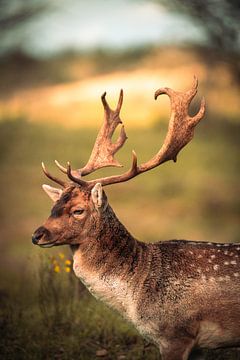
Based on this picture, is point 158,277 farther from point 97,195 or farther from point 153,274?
point 97,195

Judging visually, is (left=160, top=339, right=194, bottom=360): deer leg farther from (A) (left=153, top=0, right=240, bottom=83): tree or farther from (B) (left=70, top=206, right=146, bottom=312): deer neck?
(A) (left=153, top=0, right=240, bottom=83): tree

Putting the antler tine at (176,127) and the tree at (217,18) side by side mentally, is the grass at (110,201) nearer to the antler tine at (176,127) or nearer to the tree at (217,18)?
the antler tine at (176,127)

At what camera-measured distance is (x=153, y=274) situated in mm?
5723

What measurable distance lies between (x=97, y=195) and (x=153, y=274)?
2.34 feet

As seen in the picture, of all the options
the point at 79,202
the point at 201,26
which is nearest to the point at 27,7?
the point at 201,26

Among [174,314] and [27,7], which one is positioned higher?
[27,7]

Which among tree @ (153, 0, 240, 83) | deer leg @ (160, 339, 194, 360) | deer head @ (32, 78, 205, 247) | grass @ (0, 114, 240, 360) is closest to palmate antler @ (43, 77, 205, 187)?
deer head @ (32, 78, 205, 247)

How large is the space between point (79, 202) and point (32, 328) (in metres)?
2.34

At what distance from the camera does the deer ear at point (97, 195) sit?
566 centimetres

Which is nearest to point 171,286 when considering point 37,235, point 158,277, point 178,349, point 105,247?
point 158,277

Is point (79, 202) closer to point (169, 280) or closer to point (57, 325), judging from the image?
point (169, 280)

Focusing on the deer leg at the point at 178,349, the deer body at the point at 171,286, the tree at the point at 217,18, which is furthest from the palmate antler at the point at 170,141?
the tree at the point at 217,18

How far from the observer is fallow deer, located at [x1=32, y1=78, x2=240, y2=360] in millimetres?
5520

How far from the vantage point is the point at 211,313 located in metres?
5.52
